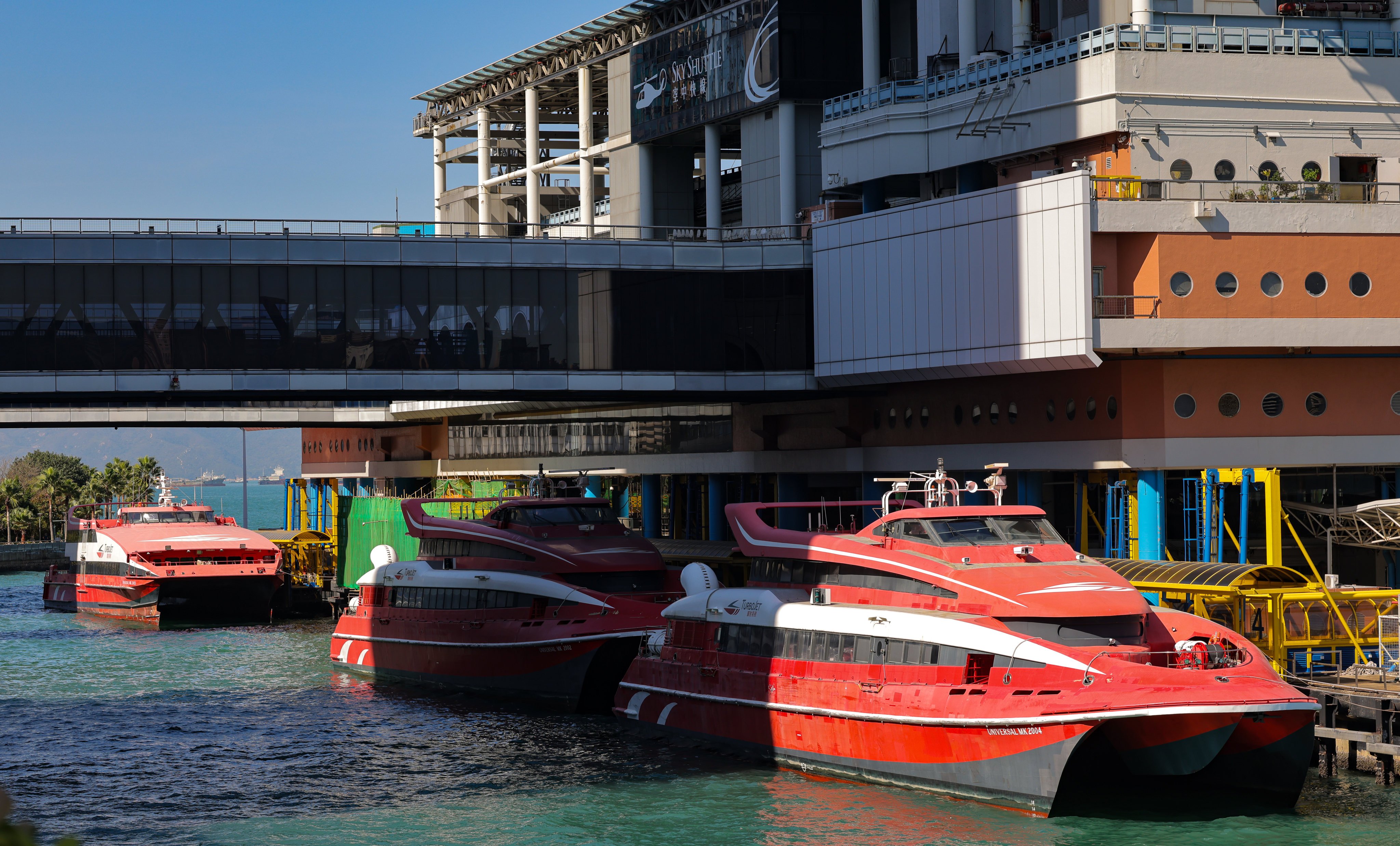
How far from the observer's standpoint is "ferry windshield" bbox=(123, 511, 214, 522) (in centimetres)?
7362

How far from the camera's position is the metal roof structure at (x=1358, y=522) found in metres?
38.6

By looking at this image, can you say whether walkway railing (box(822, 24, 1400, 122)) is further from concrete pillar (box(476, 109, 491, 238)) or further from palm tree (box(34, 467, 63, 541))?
palm tree (box(34, 467, 63, 541))

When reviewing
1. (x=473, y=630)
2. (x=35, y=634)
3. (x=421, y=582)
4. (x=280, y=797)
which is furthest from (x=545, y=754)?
(x=35, y=634)

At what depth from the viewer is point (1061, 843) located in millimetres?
25172

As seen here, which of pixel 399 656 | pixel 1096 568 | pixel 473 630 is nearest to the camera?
pixel 1096 568

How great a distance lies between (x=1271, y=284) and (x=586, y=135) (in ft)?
194

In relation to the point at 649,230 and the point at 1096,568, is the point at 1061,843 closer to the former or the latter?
the point at 1096,568

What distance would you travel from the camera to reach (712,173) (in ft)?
258

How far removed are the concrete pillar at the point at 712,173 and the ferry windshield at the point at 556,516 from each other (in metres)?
33.4

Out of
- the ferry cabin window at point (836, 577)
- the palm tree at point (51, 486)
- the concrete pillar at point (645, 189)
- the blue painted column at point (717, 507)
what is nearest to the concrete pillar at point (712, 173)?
the concrete pillar at point (645, 189)

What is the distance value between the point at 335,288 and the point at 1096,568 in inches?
1248

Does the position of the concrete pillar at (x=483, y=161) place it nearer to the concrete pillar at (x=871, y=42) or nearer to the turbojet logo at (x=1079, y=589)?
the concrete pillar at (x=871, y=42)

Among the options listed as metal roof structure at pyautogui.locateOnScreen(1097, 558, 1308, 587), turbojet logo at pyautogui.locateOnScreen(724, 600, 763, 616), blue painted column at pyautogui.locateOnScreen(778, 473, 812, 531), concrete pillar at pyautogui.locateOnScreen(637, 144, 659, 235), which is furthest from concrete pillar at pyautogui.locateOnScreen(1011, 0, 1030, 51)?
concrete pillar at pyautogui.locateOnScreen(637, 144, 659, 235)

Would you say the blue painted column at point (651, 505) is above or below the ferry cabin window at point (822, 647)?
above
